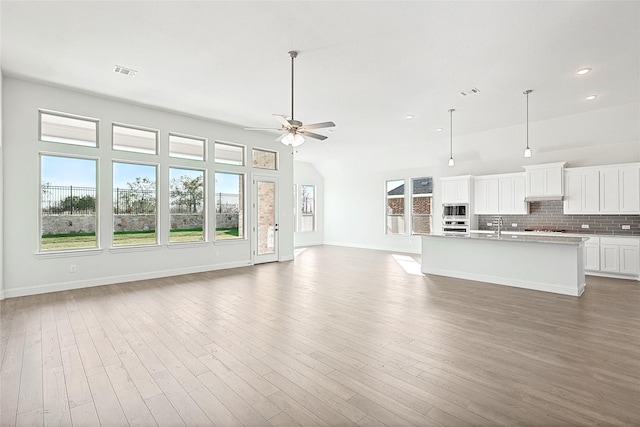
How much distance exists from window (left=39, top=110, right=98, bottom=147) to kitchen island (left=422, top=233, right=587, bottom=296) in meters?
6.77

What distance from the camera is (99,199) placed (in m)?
5.70

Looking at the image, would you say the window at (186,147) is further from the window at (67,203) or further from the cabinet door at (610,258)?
the cabinet door at (610,258)

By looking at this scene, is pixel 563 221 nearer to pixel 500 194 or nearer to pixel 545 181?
pixel 545 181

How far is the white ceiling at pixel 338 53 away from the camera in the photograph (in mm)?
3230

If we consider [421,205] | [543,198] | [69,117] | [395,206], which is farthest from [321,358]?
[395,206]

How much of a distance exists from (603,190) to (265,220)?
764 cm

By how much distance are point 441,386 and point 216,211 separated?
6.16 m

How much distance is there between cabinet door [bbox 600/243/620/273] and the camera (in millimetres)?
6336

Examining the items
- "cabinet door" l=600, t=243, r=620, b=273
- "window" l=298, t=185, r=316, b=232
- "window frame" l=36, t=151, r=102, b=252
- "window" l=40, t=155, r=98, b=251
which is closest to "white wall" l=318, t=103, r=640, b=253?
"window" l=298, t=185, r=316, b=232

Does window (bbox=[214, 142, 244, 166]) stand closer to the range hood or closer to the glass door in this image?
the glass door

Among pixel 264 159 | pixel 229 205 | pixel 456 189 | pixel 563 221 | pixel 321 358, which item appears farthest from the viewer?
pixel 456 189

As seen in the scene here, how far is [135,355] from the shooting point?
9.68 feet

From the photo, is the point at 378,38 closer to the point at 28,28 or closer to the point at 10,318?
the point at 28,28

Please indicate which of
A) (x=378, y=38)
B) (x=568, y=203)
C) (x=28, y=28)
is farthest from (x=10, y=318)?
(x=568, y=203)
